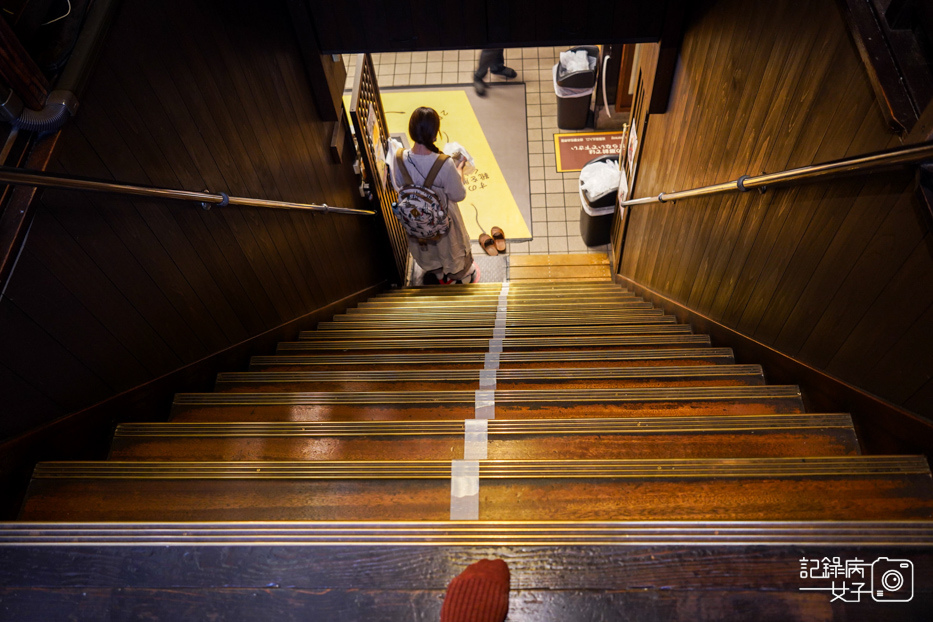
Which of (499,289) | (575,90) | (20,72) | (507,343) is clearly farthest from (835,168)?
(575,90)

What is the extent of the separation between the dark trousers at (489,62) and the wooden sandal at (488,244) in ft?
8.70

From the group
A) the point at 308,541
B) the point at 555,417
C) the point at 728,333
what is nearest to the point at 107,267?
the point at 308,541

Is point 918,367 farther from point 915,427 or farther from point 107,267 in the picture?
point 107,267

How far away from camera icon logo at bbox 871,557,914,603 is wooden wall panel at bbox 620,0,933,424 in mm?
572

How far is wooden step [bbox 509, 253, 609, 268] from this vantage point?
5.60 metres

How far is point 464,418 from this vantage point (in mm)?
2008

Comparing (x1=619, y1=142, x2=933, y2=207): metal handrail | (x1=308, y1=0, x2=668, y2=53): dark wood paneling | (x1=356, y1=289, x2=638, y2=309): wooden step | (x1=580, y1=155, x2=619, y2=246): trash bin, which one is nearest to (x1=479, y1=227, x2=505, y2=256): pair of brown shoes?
(x1=580, y1=155, x2=619, y2=246): trash bin

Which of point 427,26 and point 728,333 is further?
point 427,26

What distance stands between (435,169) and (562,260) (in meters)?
2.61

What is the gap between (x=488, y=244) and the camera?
5.70 meters

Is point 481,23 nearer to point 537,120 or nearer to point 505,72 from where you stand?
point 537,120

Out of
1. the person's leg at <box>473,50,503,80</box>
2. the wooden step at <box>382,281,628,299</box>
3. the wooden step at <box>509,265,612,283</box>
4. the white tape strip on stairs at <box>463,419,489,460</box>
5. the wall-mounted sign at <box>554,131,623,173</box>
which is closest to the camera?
the white tape strip on stairs at <box>463,419,489,460</box>

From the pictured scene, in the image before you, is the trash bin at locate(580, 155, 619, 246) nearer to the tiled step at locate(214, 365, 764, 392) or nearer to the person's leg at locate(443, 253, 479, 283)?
the person's leg at locate(443, 253, 479, 283)

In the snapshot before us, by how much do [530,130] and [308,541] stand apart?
20.2 feet
